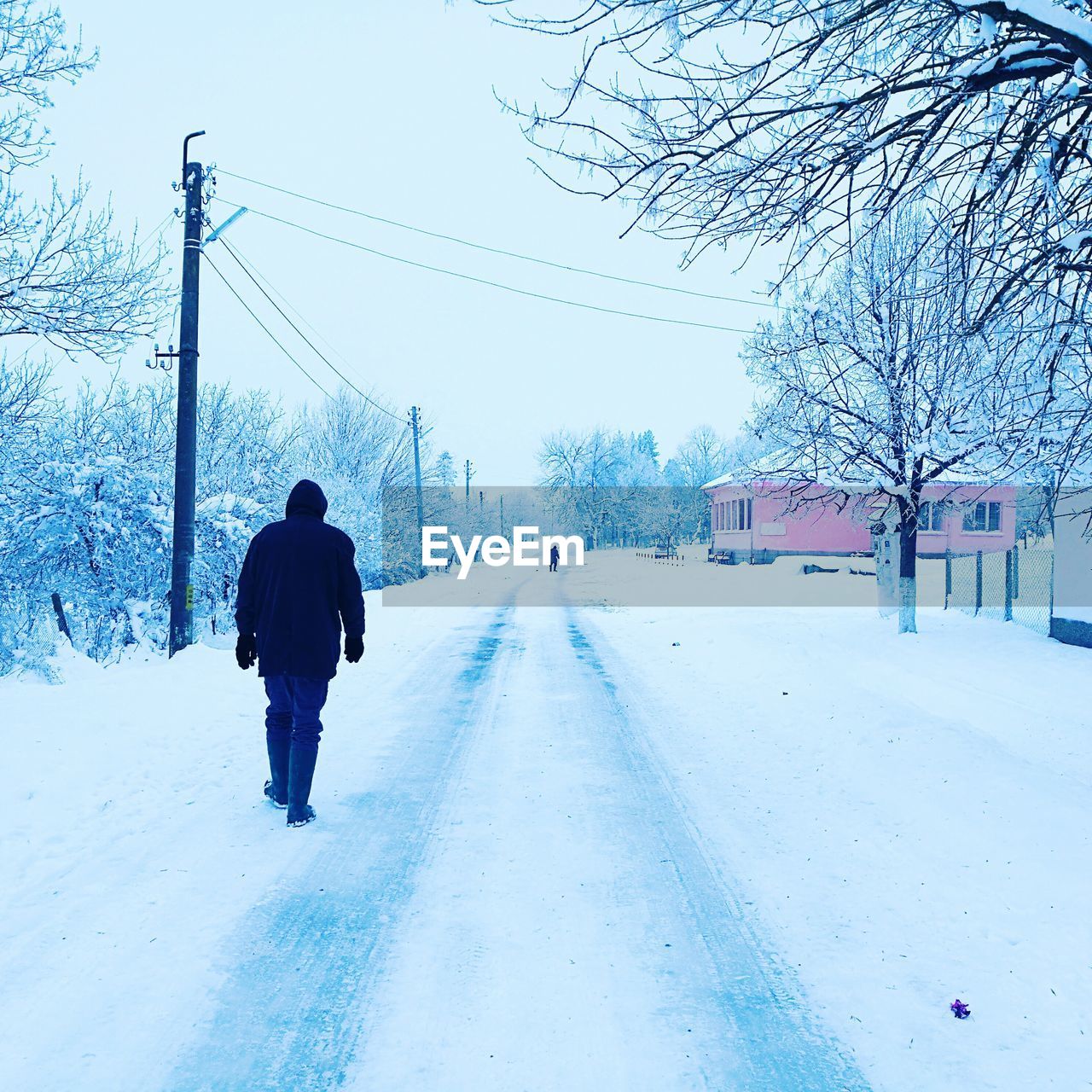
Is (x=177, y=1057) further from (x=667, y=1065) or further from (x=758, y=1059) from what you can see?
(x=758, y=1059)

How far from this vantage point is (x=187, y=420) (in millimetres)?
11250

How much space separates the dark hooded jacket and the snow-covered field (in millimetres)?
1054

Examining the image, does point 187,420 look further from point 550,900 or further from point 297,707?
point 550,900

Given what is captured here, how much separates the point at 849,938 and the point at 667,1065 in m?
1.29

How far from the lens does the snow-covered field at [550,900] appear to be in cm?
277

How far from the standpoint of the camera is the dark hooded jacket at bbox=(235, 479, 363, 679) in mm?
4992

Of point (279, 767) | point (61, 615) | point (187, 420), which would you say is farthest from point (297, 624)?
point (61, 615)

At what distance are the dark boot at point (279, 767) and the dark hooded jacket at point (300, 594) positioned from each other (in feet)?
1.50

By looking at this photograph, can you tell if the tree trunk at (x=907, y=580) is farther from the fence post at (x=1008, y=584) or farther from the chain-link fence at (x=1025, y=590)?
the fence post at (x=1008, y=584)

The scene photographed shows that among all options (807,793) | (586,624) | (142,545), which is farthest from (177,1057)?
(586,624)

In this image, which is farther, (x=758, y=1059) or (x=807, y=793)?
(x=807, y=793)

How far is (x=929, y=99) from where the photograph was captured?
4707 millimetres

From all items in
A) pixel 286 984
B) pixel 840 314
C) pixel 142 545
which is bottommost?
pixel 286 984

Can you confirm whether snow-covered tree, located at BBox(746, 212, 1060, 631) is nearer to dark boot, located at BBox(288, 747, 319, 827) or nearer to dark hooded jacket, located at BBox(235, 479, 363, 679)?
dark hooded jacket, located at BBox(235, 479, 363, 679)
